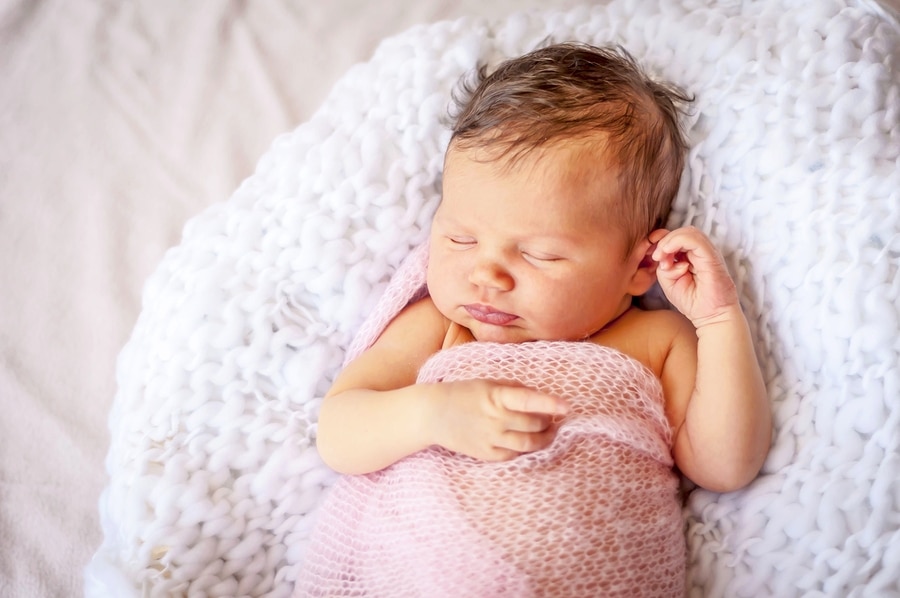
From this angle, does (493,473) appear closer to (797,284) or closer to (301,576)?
(301,576)

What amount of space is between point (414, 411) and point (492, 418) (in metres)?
0.13

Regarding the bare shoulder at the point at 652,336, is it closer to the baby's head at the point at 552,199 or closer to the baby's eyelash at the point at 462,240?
the baby's head at the point at 552,199

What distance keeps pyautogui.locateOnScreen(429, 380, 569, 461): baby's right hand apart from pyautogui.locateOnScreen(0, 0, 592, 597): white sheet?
2.35 ft

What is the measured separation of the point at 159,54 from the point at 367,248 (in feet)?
2.71

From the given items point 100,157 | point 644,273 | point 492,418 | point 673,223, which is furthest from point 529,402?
point 100,157

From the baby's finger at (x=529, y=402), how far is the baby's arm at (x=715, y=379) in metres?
Answer: 0.26

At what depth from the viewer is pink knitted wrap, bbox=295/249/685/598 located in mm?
942

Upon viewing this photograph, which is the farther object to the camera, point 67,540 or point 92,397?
point 92,397

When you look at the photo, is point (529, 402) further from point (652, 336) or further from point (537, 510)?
point (652, 336)

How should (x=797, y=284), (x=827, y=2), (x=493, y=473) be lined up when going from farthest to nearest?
(x=827, y=2) < (x=797, y=284) < (x=493, y=473)

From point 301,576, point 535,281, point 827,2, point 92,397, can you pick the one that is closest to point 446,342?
point 535,281

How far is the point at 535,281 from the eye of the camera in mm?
1064

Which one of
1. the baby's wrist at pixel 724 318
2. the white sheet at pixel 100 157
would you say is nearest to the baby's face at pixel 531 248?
the baby's wrist at pixel 724 318

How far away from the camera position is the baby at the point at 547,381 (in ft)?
3.12
